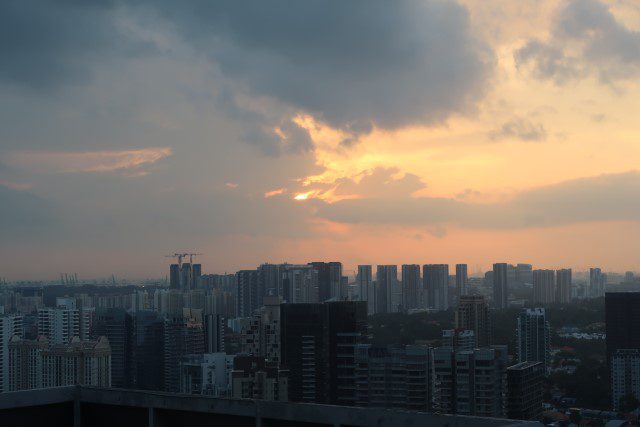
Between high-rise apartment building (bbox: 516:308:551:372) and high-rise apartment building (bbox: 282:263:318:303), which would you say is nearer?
high-rise apartment building (bbox: 516:308:551:372)

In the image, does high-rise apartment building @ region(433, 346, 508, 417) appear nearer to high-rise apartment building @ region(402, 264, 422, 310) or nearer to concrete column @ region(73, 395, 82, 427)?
concrete column @ region(73, 395, 82, 427)

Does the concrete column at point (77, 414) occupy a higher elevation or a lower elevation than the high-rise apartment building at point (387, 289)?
higher

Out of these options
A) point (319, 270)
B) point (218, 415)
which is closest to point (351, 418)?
point (218, 415)

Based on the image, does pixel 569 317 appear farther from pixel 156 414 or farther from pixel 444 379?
pixel 156 414

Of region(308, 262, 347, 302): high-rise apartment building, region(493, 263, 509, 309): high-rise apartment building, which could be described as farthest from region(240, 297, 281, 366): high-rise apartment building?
region(493, 263, 509, 309): high-rise apartment building

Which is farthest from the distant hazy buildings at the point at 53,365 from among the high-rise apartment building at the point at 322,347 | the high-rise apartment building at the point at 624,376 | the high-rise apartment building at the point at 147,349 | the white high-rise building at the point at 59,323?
the high-rise apartment building at the point at 624,376

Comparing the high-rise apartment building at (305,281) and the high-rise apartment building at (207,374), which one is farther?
the high-rise apartment building at (305,281)

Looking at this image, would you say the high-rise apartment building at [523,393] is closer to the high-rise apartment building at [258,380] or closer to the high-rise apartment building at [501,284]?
the high-rise apartment building at [258,380]
